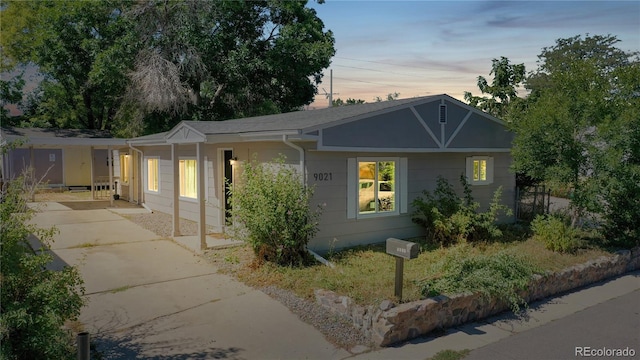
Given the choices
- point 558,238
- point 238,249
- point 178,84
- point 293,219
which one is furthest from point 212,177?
point 178,84

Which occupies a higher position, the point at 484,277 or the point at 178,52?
the point at 178,52

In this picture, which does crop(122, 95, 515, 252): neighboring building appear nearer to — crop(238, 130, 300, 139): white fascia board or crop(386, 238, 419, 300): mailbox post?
crop(238, 130, 300, 139): white fascia board

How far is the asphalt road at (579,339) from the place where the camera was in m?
5.57

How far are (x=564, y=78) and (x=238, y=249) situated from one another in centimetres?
753

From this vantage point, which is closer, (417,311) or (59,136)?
(417,311)

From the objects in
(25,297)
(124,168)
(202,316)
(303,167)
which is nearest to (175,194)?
(303,167)

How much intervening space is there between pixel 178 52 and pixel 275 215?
572 inches

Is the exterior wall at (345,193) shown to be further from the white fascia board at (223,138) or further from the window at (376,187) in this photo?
the white fascia board at (223,138)

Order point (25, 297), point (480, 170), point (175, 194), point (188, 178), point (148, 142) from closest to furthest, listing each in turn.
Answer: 1. point (25, 297)
2. point (175, 194)
3. point (480, 170)
4. point (188, 178)
5. point (148, 142)

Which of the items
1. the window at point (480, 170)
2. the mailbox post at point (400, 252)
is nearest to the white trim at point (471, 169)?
the window at point (480, 170)

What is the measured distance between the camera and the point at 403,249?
5.94 m

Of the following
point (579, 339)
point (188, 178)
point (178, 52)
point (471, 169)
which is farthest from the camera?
point (178, 52)

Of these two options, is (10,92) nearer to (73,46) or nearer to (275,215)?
(73,46)

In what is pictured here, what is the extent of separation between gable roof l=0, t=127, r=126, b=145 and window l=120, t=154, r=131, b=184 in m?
1.25
